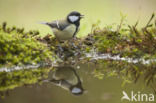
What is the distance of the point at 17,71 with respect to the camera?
4340 mm

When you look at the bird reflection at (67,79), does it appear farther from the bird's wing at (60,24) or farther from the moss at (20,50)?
the bird's wing at (60,24)

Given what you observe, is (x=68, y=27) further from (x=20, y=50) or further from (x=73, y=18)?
(x=20, y=50)

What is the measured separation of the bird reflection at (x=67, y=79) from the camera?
11.8ft

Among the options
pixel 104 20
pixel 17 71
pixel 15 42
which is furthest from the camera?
pixel 104 20

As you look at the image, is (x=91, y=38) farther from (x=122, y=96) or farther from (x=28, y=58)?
(x=122, y=96)

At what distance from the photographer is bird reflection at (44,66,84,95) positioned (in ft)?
11.8

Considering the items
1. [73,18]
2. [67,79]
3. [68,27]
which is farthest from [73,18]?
[67,79]

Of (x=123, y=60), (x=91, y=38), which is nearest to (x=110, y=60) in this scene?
(x=123, y=60)

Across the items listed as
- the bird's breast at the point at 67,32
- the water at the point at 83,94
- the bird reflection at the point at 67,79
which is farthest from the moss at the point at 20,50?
the water at the point at 83,94

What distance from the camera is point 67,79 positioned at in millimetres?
3936

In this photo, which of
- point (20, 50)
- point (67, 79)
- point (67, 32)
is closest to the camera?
point (67, 79)

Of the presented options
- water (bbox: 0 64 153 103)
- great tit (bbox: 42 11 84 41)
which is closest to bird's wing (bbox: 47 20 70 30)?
great tit (bbox: 42 11 84 41)

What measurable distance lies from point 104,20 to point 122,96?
635 cm

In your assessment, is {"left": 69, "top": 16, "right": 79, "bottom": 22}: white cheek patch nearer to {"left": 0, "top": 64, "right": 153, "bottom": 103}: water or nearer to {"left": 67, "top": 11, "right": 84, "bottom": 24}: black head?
{"left": 67, "top": 11, "right": 84, "bottom": 24}: black head
